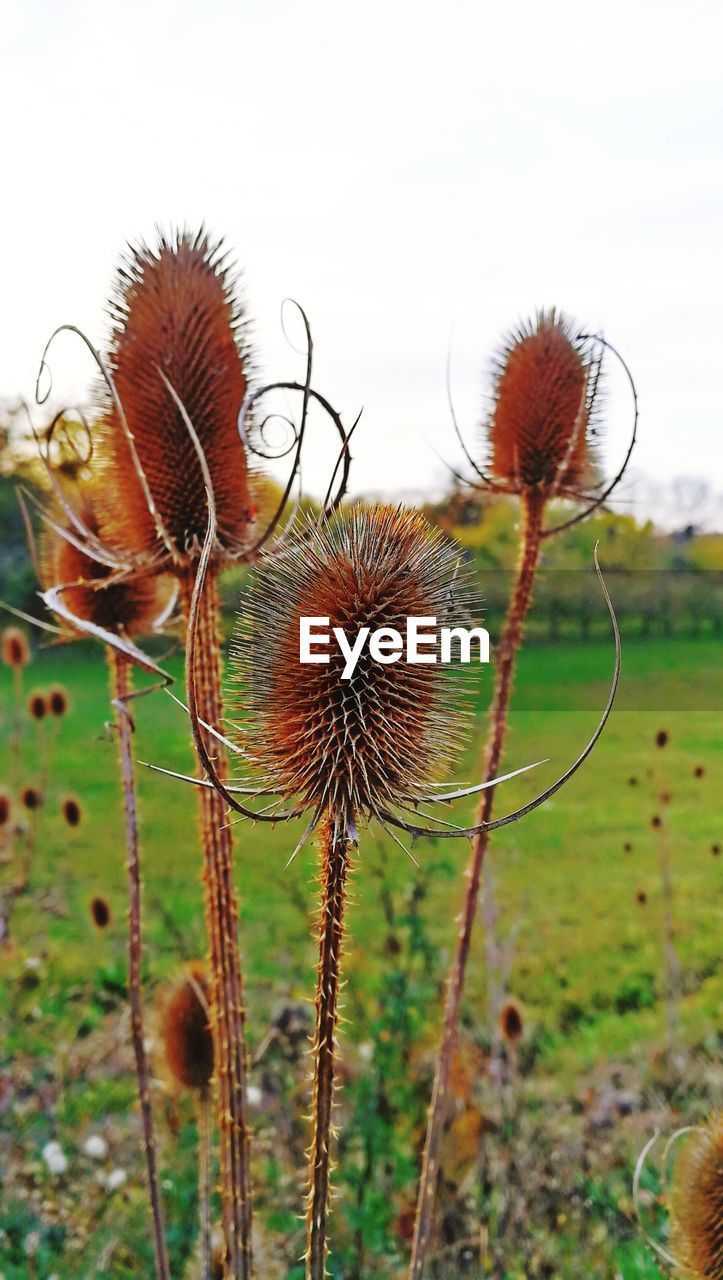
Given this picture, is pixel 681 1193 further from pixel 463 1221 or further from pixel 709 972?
pixel 709 972

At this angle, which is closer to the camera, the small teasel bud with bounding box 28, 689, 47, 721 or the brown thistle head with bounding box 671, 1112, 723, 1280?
the brown thistle head with bounding box 671, 1112, 723, 1280

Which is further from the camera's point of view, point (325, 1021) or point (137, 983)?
point (137, 983)

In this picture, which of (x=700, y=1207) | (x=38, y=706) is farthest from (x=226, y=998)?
(x=38, y=706)

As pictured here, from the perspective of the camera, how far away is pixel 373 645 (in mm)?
1174

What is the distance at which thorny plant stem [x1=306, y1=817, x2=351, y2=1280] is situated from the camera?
109 centimetres

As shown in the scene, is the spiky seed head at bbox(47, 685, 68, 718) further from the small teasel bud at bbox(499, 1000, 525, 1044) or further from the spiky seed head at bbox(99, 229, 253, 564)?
the spiky seed head at bbox(99, 229, 253, 564)

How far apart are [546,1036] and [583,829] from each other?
6.39ft

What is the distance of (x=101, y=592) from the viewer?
206 centimetres

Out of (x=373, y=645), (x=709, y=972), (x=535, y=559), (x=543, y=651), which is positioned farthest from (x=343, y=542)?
(x=543, y=651)

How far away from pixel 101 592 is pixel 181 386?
1.99 feet

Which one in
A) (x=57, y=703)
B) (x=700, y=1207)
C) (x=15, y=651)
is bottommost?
(x=700, y=1207)

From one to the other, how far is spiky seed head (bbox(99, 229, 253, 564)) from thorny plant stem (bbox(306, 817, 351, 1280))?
0.61m

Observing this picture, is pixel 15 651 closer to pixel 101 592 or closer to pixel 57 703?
pixel 57 703

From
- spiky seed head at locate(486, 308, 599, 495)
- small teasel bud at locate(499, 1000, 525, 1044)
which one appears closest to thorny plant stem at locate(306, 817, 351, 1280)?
spiky seed head at locate(486, 308, 599, 495)
